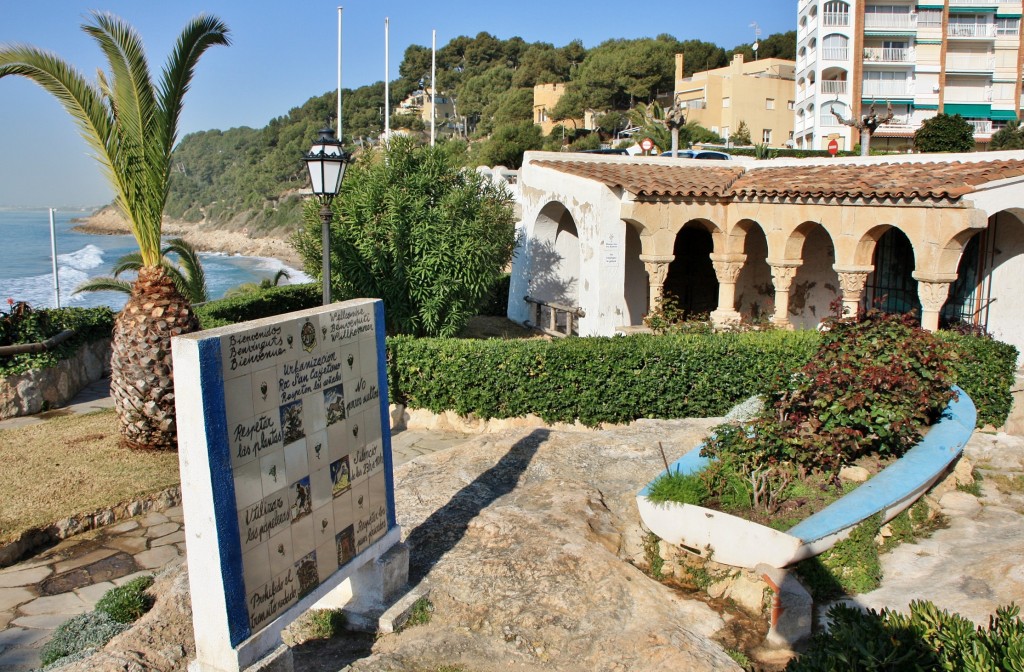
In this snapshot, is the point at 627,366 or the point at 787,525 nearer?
the point at 787,525

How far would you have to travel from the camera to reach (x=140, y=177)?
9891mm

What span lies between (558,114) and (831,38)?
26.2 meters

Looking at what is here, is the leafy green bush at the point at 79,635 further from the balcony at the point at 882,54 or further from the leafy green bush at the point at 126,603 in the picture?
the balcony at the point at 882,54

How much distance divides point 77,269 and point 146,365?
61230 millimetres

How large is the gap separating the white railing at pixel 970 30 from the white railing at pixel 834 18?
19.2ft

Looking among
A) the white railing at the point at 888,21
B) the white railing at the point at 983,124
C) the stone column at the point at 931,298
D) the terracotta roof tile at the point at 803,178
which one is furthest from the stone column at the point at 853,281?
the white railing at the point at 983,124

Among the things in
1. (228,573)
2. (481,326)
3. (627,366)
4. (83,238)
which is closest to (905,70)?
(481,326)

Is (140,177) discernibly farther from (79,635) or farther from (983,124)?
(983,124)

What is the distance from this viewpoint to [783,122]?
198 ft

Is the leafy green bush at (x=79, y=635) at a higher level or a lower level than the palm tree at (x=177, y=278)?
lower

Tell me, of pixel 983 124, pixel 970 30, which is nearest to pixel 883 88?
pixel 970 30

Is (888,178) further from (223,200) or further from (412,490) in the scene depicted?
(223,200)

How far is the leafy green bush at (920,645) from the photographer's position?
2.84 metres

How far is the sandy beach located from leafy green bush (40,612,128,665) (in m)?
53.6
